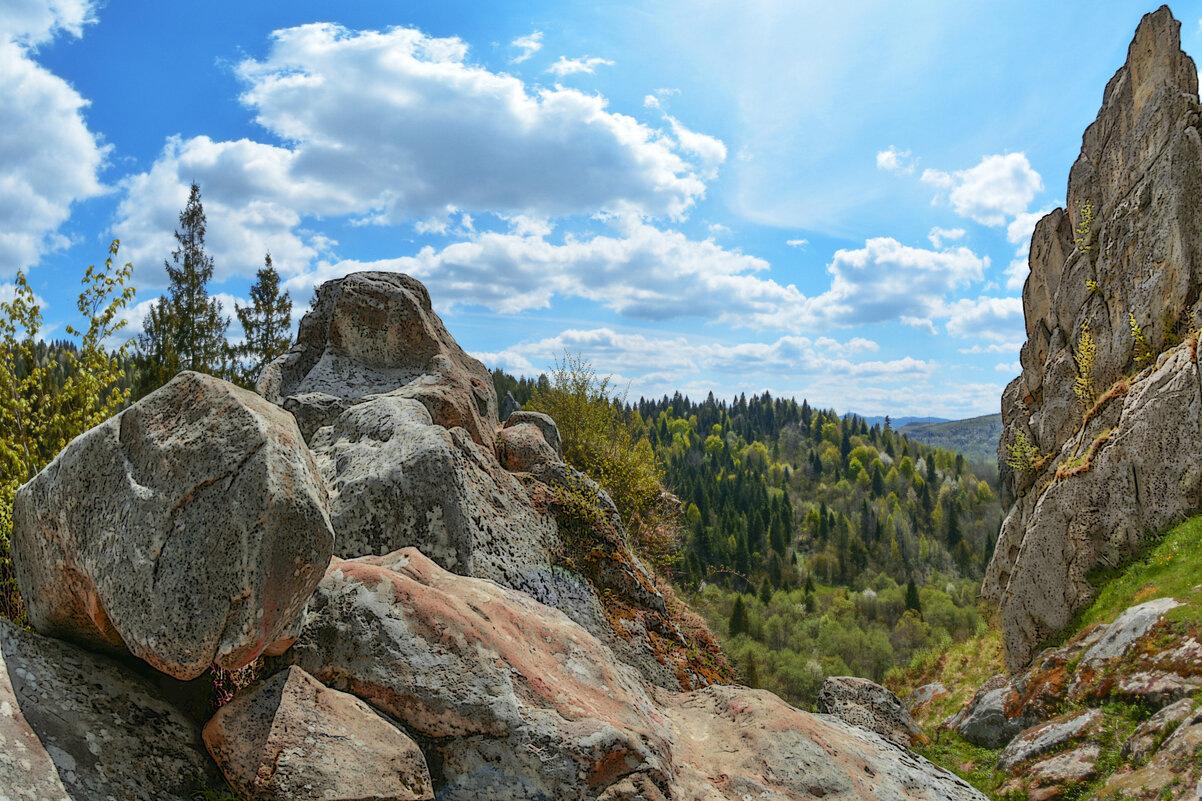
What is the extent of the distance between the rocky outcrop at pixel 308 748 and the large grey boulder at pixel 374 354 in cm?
950

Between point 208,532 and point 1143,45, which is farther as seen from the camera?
point 1143,45

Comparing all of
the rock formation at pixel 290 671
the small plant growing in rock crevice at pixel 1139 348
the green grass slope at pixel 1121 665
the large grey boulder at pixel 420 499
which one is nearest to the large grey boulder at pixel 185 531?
the rock formation at pixel 290 671

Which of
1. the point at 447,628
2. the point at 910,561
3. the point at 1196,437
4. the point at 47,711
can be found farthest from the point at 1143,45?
the point at 910,561

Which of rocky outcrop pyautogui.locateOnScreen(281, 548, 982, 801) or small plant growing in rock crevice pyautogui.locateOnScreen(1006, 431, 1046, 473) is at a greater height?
small plant growing in rock crevice pyautogui.locateOnScreen(1006, 431, 1046, 473)

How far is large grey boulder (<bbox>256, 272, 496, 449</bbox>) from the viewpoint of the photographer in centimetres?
1600

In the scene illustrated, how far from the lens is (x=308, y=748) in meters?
5.82

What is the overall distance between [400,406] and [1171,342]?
25.6 m

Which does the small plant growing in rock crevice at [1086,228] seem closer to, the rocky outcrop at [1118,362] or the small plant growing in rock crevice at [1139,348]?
the rocky outcrop at [1118,362]

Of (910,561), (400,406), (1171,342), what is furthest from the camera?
(910,561)

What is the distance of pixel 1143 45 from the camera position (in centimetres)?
2798

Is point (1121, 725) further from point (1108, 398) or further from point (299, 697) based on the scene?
point (299, 697)

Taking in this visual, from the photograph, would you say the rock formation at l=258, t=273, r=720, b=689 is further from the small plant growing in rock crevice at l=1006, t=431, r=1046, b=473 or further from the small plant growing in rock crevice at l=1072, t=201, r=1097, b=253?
the small plant growing in rock crevice at l=1072, t=201, r=1097, b=253

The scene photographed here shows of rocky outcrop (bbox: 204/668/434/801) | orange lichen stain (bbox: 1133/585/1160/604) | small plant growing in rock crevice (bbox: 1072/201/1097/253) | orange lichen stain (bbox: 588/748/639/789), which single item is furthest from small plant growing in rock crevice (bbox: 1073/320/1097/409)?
rocky outcrop (bbox: 204/668/434/801)

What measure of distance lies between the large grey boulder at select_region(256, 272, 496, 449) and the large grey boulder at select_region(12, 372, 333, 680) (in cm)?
915
